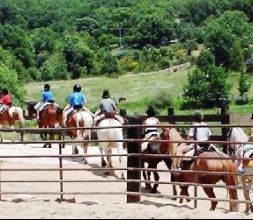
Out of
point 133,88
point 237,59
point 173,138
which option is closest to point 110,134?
point 173,138

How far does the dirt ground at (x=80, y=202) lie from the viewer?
895 cm

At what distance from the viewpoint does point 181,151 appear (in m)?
12.1

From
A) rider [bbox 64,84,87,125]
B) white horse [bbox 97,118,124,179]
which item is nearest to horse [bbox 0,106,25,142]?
rider [bbox 64,84,87,125]

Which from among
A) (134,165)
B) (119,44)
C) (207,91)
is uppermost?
(119,44)

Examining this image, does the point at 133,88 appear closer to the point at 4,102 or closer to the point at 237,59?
the point at 237,59

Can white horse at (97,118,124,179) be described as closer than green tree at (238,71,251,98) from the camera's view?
Yes

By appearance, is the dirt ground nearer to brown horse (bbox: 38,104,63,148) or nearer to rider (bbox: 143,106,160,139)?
brown horse (bbox: 38,104,63,148)

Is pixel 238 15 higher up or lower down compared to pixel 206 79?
higher up

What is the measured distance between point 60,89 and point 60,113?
8073 centimetres

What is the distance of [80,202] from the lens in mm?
12117

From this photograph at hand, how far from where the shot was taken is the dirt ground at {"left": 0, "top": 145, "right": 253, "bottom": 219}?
29.3ft

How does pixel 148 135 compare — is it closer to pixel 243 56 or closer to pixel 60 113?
pixel 60 113

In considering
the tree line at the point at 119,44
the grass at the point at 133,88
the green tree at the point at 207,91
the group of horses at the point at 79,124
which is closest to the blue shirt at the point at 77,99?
the group of horses at the point at 79,124

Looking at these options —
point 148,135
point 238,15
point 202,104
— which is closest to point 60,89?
point 202,104
